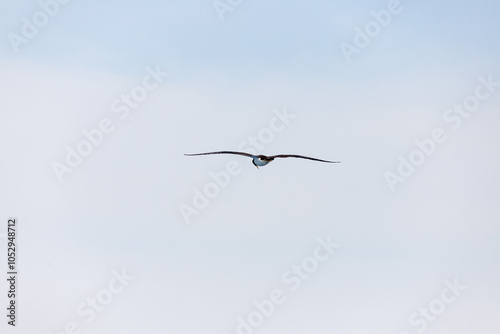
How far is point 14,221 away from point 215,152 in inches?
842

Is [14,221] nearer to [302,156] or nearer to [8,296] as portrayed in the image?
[8,296]

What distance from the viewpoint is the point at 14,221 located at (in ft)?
386

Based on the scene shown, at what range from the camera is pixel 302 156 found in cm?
10656

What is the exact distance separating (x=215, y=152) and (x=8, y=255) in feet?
69.4

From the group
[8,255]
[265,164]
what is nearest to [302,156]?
[265,164]

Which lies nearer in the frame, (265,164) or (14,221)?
(265,164)

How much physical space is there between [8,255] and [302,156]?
86.6ft

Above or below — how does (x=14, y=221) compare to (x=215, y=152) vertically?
above

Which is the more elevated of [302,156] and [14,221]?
[14,221]

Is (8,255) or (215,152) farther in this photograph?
(8,255)

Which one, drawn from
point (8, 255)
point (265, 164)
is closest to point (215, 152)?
point (265, 164)

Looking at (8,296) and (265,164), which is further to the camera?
(8,296)

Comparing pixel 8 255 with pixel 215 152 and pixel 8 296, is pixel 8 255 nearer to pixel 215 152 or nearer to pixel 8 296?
pixel 8 296

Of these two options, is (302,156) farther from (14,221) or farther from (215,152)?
(14,221)
